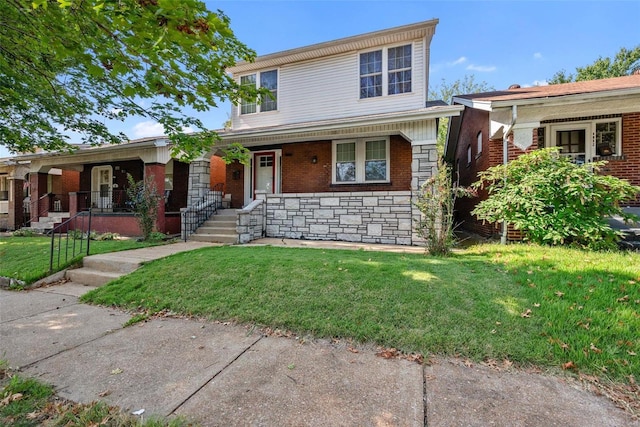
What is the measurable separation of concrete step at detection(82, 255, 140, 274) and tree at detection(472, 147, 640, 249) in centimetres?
753

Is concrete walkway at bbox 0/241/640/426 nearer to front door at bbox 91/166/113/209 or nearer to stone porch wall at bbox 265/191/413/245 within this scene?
stone porch wall at bbox 265/191/413/245

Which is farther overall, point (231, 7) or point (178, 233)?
point (178, 233)

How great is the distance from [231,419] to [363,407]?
88 cm

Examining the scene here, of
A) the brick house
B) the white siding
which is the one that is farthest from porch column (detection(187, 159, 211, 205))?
the white siding

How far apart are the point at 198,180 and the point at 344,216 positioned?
5.48 meters

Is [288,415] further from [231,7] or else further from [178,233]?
[178,233]

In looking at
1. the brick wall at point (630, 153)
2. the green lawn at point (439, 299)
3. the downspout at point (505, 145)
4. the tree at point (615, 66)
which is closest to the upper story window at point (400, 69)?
the downspout at point (505, 145)

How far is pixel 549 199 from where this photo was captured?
6367mm

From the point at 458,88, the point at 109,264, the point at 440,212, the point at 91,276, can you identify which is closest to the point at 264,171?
the point at 109,264

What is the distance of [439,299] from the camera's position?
12.1 ft

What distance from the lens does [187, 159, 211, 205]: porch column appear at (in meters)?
10.9

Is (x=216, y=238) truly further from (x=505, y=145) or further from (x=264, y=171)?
(x=505, y=145)

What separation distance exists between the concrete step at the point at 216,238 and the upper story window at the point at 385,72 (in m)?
6.34

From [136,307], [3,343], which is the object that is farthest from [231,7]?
[3,343]
